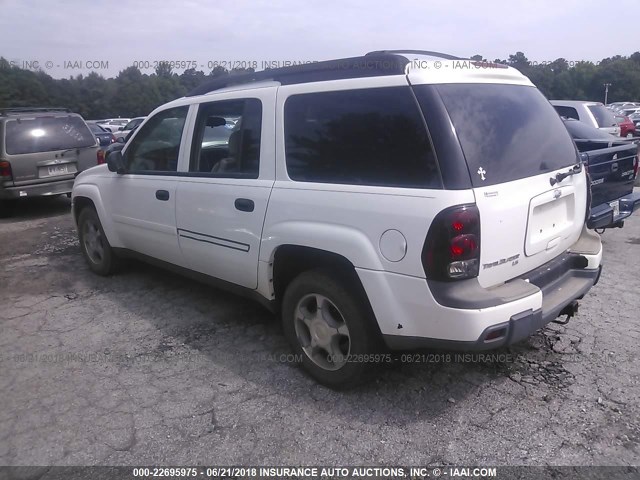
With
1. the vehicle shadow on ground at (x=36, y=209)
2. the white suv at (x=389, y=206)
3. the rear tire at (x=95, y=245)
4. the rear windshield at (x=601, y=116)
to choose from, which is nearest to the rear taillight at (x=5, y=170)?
the vehicle shadow on ground at (x=36, y=209)

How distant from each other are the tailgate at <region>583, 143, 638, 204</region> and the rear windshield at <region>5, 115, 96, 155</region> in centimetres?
812

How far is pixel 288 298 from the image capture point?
11.1 ft

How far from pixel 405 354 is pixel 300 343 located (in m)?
0.73

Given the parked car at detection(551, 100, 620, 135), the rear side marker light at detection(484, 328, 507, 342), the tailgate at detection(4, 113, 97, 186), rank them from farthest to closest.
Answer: the parked car at detection(551, 100, 620, 135)
the tailgate at detection(4, 113, 97, 186)
the rear side marker light at detection(484, 328, 507, 342)

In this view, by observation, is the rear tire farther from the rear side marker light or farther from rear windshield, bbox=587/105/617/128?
rear windshield, bbox=587/105/617/128

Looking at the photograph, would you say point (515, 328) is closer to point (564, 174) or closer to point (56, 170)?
point (564, 174)

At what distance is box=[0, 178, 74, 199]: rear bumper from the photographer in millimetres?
8445

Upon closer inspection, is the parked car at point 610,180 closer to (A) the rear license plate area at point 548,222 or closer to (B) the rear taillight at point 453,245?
(A) the rear license plate area at point 548,222

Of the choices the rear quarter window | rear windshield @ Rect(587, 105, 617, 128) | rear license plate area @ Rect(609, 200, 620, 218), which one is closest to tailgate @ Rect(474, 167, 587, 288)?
the rear quarter window

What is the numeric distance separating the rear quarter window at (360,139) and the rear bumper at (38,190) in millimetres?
6934

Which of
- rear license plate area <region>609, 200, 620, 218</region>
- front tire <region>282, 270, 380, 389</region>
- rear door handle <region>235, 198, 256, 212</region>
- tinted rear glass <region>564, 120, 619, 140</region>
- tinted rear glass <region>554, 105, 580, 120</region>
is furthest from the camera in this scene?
tinted rear glass <region>554, 105, 580, 120</region>

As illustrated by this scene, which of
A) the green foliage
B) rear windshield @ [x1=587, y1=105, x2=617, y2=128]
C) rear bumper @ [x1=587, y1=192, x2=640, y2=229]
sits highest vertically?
the green foliage

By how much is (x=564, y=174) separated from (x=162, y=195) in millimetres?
3061

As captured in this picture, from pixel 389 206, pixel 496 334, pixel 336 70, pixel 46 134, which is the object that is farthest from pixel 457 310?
pixel 46 134
